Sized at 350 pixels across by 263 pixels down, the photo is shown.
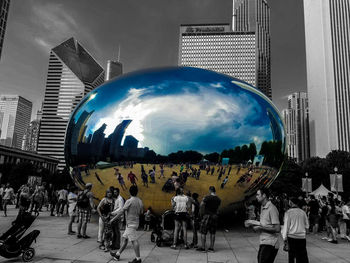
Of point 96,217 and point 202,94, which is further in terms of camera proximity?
point 96,217

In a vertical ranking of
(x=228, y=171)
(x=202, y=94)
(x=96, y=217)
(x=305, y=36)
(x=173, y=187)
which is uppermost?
(x=305, y=36)

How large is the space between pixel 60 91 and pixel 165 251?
620 feet

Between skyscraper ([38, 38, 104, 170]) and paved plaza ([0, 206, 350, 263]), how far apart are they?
171m

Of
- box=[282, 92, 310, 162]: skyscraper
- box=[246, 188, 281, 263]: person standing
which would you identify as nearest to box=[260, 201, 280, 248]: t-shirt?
box=[246, 188, 281, 263]: person standing

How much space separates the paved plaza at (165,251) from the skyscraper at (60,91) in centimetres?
17103

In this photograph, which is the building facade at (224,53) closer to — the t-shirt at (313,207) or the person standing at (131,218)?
the t-shirt at (313,207)

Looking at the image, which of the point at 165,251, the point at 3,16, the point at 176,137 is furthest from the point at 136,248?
the point at 3,16

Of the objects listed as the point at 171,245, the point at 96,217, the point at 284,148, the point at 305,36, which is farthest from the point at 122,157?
the point at 305,36

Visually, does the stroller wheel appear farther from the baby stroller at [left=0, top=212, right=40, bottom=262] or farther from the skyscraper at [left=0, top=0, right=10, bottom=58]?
the skyscraper at [left=0, top=0, right=10, bottom=58]

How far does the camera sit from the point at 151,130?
8.96 metres

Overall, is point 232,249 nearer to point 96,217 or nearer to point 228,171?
point 228,171

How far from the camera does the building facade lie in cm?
16162

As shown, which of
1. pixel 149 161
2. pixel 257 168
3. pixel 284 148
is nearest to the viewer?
pixel 149 161

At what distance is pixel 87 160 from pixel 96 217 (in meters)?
4.70
